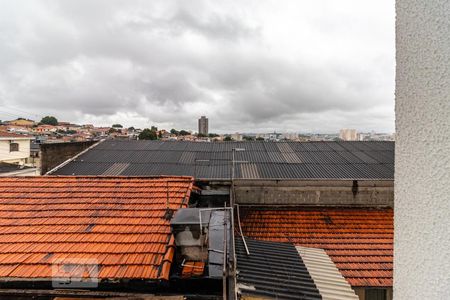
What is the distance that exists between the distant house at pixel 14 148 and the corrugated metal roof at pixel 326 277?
35799mm

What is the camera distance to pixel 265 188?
10359 mm

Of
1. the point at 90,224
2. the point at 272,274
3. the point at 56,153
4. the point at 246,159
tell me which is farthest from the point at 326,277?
the point at 56,153

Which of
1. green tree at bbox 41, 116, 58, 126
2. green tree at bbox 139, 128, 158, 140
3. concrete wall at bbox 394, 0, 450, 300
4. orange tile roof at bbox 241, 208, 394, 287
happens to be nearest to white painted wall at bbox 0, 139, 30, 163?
green tree at bbox 139, 128, 158, 140

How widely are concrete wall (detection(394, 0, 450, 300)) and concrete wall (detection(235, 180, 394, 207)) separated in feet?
29.4

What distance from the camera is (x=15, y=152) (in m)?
32.3

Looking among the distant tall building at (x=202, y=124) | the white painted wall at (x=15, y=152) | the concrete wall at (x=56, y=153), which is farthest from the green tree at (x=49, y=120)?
the concrete wall at (x=56, y=153)

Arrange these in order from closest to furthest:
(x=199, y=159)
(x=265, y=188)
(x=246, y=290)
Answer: (x=246, y=290) → (x=265, y=188) → (x=199, y=159)

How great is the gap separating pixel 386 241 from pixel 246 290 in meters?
6.06

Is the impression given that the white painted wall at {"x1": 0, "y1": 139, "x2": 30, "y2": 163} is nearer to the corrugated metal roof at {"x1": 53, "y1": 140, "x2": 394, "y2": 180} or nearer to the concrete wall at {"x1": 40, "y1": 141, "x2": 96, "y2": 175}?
the concrete wall at {"x1": 40, "y1": 141, "x2": 96, "y2": 175}

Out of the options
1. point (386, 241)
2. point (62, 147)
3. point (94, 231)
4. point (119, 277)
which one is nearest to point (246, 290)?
point (119, 277)

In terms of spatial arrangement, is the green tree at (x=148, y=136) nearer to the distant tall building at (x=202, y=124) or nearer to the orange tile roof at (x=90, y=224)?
the orange tile roof at (x=90, y=224)

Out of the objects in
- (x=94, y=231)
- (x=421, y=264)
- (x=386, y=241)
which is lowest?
(x=386, y=241)

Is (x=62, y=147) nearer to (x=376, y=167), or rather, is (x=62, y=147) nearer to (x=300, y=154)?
(x=300, y=154)

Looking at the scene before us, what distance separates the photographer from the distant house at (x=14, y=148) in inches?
1203
